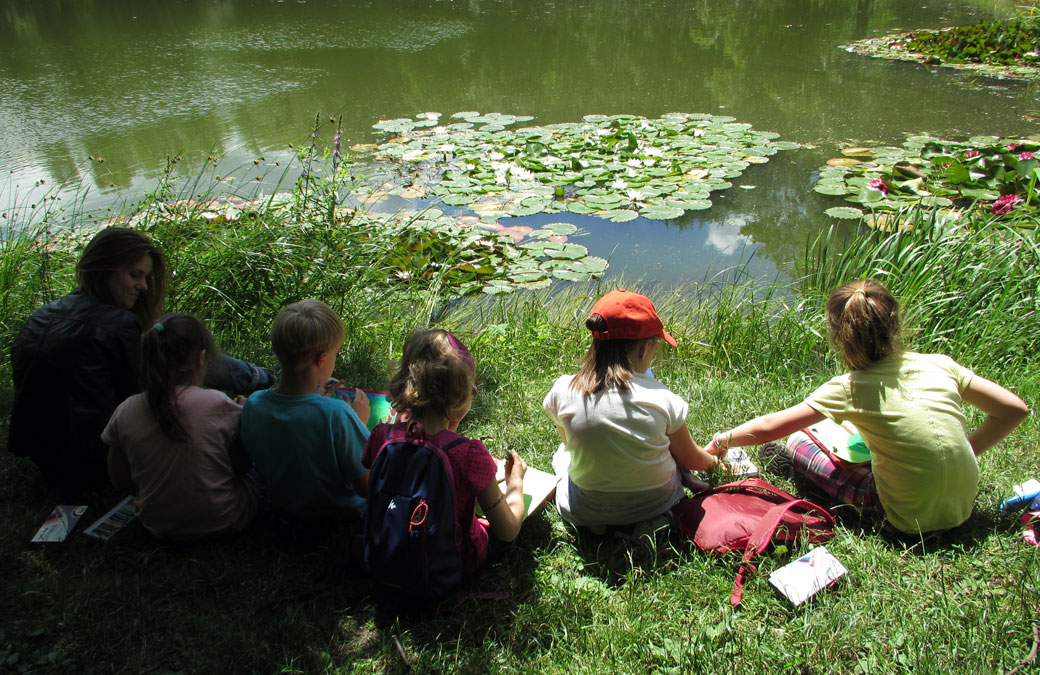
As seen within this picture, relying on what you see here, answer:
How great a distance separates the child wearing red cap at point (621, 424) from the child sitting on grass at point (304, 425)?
2.00 ft

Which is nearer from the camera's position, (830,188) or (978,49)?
(830,188)

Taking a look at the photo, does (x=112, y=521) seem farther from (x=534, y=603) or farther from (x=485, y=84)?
(x=485, y=84)

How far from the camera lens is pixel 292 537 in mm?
Answer: 2111

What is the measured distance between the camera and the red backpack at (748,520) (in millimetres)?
1953

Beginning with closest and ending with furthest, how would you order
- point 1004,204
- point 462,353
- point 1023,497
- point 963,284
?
point 462,353, point 1023,497, point 963,284, point 1004,204

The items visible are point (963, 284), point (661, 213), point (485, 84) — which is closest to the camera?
point (963, 284)

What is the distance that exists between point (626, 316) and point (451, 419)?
0.56 metres

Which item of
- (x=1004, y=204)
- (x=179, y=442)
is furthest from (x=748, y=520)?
(x=1004, y=204)

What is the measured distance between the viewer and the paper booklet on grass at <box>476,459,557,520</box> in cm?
215

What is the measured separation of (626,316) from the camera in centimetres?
193

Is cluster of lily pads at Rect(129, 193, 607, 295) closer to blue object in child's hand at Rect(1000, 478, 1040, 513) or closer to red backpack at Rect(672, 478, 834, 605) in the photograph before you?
red backpack at Rect(672, 478, 834, 605)

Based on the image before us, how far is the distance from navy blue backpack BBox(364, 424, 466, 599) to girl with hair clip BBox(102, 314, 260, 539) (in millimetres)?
535

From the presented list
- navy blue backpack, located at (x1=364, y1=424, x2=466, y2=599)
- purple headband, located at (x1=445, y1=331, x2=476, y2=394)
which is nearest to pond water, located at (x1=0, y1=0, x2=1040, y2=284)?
purple headband, located at (x1=445, y1=331, x2=476, y2=394)

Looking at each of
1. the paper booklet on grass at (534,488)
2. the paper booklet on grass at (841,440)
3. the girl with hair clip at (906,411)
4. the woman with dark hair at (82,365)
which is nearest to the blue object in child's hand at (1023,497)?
the girl with hair clip at (906,411)
